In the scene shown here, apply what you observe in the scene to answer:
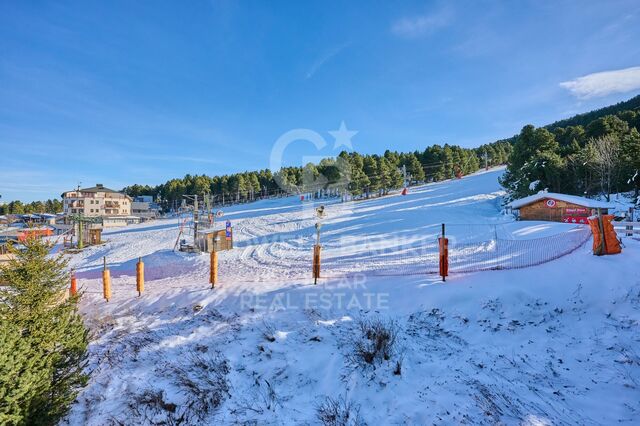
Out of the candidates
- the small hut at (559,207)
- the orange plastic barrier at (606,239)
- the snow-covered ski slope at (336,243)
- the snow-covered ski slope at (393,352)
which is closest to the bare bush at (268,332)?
the snow-covered ski slope at (393,352)

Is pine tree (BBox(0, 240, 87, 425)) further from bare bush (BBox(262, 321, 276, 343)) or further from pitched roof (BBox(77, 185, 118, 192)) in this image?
pitched roof (BBox(77, 185, 118, 192))

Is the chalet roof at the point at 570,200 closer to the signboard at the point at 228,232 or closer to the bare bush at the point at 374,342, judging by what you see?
the bare bush at the point at 374,342

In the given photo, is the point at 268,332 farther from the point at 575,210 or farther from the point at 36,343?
the point at 575,210

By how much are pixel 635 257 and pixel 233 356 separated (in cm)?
1145

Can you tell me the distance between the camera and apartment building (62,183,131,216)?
74.6 metres

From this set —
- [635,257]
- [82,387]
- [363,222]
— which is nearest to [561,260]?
Answer: [635,257]

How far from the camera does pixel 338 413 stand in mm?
5020

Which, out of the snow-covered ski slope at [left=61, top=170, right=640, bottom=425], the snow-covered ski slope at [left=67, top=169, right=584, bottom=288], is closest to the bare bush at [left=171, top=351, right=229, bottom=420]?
the snow-covered ski slope at [left=61, top=170, right=640, bottom=425]

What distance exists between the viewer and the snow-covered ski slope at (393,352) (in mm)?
4980

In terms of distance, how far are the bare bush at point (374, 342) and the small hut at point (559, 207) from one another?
27553 mm

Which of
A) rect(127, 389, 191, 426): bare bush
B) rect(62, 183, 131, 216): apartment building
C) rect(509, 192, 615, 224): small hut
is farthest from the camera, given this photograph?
rect(62, 183, 131, 216): apartment building

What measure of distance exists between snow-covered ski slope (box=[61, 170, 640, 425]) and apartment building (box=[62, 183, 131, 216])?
263ft

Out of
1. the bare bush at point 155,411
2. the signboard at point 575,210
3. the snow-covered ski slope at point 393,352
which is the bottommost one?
the bare bush at point 155,411

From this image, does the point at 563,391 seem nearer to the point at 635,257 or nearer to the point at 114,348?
the point at 635,257
